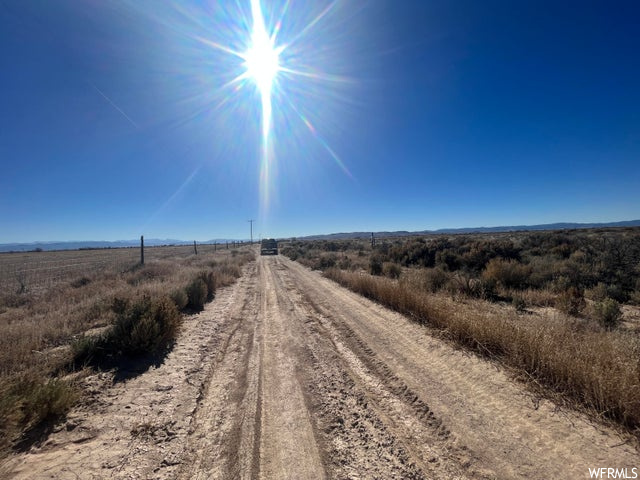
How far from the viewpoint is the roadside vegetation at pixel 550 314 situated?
3527mm

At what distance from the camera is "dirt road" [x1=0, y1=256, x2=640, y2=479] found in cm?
273

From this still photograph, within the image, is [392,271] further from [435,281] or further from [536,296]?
[536,296]

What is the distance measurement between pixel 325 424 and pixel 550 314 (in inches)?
318

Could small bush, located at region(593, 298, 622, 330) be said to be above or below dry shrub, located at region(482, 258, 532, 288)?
below

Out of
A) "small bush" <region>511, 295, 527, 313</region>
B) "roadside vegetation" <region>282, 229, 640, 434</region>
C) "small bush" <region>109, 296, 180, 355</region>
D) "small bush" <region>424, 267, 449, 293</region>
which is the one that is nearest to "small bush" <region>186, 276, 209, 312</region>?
"small bush" <region>109, 296, 180, 355</region>

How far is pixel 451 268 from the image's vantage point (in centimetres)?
1579

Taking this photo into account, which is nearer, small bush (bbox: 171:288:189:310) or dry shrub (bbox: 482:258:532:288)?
small bush (bbox: 171:288:189:310)

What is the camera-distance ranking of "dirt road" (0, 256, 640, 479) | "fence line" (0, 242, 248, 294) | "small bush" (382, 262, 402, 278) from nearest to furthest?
1. "dirt road" (0, 256, 640, 479)
2. "fence line" (0, 242, 248, 294)
3. "small bush" (382, 262, 402, 278)

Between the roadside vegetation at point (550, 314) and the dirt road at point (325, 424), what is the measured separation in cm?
46

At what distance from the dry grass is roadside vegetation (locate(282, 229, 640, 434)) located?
0.01 metres

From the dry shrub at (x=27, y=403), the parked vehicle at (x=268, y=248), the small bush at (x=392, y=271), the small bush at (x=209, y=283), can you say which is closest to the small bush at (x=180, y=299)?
the small bush at (x=209, y=283)

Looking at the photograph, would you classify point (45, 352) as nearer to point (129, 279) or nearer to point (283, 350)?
point (283, 350)

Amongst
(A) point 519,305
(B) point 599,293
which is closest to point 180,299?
(A) point 519,305

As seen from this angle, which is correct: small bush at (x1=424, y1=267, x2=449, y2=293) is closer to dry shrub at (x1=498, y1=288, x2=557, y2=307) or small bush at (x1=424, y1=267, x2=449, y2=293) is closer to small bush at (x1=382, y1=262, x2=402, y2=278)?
dry shrub at (x1=498, y1=288, x2=557, y2=307)
